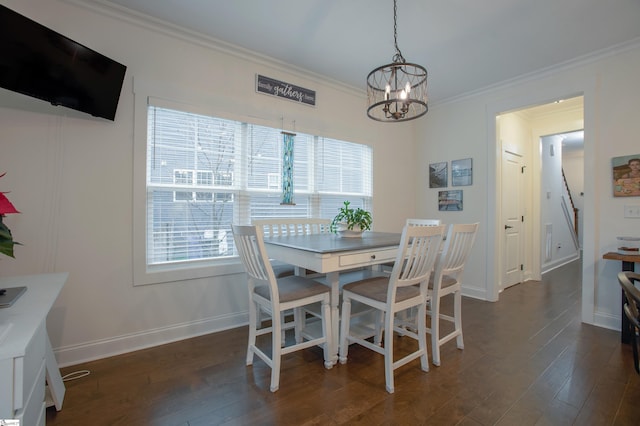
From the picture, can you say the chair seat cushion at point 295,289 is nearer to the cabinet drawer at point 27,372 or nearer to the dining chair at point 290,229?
the dining chair at point 290,229

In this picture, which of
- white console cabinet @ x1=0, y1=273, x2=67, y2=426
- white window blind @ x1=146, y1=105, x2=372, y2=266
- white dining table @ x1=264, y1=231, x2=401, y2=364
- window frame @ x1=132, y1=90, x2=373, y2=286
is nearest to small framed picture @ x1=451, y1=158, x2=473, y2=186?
white window blind @ x1=146, y1=105, x2=372, y2=266

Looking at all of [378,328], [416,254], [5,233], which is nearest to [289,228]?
[378,328]

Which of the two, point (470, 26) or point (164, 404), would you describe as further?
point (470, 26)

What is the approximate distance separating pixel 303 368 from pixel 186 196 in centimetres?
183

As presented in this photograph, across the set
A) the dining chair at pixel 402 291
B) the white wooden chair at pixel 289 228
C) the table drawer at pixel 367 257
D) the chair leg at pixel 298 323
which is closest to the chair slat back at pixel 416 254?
the dining chair at pixel 402 291

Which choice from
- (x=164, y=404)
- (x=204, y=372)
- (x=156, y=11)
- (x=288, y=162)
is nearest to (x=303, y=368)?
(x=204, y=372)

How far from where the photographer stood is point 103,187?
91.4 inches

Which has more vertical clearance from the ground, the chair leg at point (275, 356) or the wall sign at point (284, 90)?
the wall sign at point (284, 90)

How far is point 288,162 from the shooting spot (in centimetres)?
329

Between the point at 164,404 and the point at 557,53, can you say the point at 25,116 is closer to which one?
the point at 164,404

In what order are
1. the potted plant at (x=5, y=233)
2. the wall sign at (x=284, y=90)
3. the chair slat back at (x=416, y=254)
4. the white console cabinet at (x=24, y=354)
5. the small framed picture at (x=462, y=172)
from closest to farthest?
1. the white console cabinet at (x=24, y=354)
2. the potted plant at (x=5, y=233)
3. the chair slat back at (x=416, y=254)
4. the wall sign at (x=284, y=90)
5. the small framed picture at (x=462, y=172)

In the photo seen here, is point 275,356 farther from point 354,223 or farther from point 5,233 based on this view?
point 5,233

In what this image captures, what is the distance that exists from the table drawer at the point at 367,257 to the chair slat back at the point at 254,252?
498 mm

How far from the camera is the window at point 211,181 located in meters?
2.61
